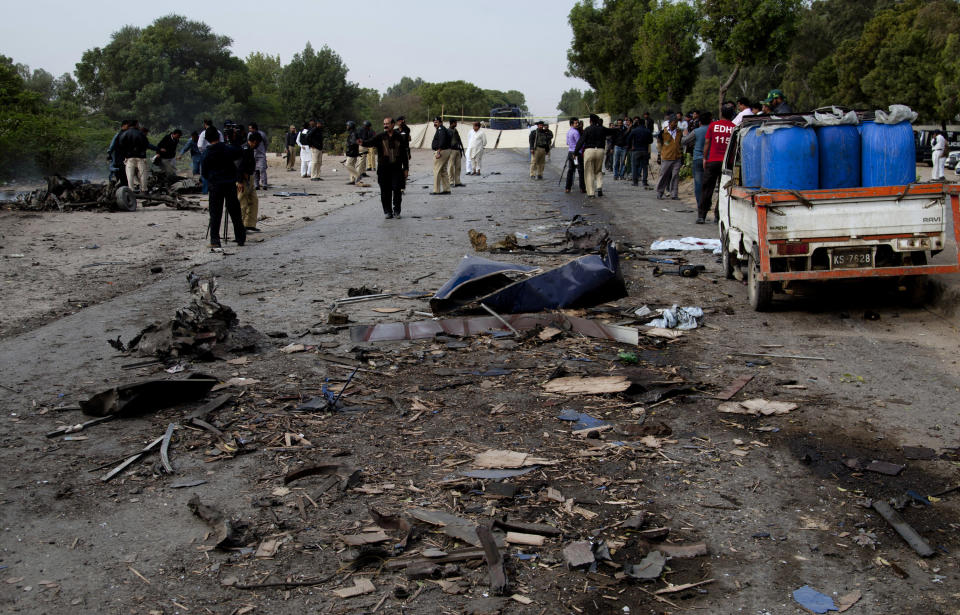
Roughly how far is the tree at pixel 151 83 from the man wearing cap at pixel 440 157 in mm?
49969

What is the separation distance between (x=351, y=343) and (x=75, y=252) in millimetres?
8307

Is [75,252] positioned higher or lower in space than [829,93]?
lower

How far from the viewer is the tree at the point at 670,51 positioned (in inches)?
1452

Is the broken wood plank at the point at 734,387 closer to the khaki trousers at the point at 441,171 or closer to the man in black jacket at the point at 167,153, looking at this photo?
the khaki trousers at the point at 441,171

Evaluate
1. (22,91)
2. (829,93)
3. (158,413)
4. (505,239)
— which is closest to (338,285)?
(505,239)

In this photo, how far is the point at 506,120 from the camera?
66.6 meters

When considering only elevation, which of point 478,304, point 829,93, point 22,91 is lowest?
point 478,304

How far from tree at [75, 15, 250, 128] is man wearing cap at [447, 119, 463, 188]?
47810 millimetres

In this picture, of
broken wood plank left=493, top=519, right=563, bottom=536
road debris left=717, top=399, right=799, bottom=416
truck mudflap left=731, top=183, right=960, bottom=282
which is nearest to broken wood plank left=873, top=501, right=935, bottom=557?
road debris left=717, top=399, right=799, bottom=416

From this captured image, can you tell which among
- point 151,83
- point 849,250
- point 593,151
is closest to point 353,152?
point 593,151

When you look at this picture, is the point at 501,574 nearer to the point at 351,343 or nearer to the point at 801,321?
the point at 351,343

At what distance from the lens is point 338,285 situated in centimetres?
996

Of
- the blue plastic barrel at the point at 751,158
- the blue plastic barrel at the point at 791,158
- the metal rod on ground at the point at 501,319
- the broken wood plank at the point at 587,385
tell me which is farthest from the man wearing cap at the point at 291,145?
the broken wood plank at the point at 587,385

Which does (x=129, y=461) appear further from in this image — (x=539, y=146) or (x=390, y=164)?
(x=539, y=146)
